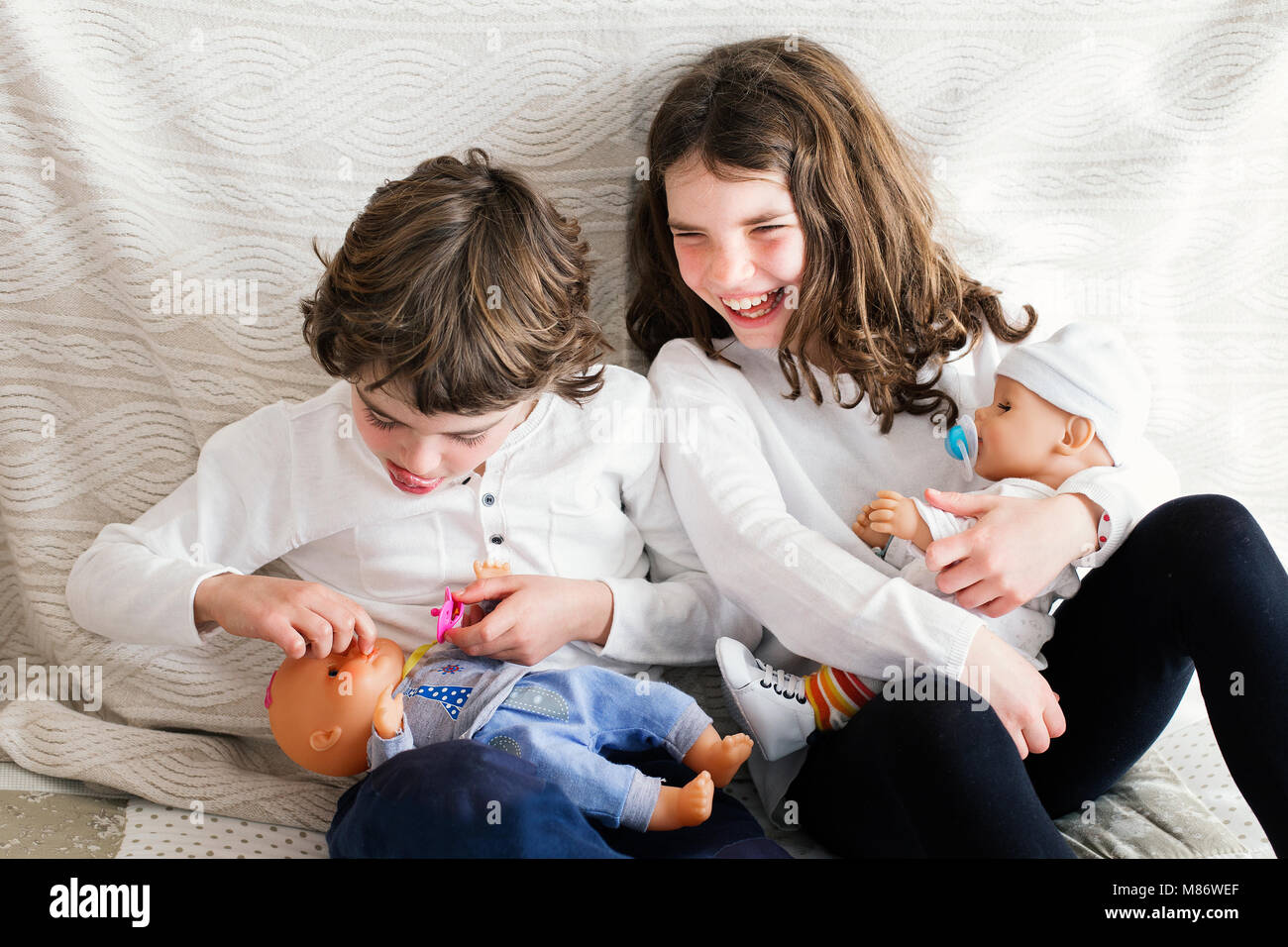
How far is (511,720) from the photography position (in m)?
1.08

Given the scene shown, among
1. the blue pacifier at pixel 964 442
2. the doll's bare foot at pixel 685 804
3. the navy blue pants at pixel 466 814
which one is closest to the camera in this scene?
the navy blue pants at pixel 466 814

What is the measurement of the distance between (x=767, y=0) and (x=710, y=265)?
0.40 meters

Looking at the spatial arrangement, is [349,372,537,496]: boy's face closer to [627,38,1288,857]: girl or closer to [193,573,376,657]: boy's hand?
[193,573,376,657]: boy's hand

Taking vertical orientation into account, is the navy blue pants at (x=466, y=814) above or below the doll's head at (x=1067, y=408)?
below

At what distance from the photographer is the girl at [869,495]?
3.37ft

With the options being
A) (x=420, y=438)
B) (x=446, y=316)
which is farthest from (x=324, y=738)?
(x=446, y=316)

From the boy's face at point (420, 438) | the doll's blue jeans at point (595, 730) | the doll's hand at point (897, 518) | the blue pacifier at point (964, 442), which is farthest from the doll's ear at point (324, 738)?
the blue pacifier at point (964, 442)

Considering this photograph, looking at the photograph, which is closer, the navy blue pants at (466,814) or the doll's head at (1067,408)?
the navy blue pants at (466,814)

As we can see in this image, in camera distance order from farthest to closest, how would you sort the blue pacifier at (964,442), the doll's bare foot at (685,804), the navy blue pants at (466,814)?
the blue pacifier at (964,442), the doll's bare foot at (685,804), the navy blue pants at (466,814)

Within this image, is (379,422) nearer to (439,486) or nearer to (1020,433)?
(439,486)

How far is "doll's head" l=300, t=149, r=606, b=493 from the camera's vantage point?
106 cm

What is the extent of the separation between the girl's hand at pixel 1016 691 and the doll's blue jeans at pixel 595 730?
0.91ft

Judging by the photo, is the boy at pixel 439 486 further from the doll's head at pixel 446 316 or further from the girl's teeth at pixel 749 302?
the girl's teeth at pixel 749 302
